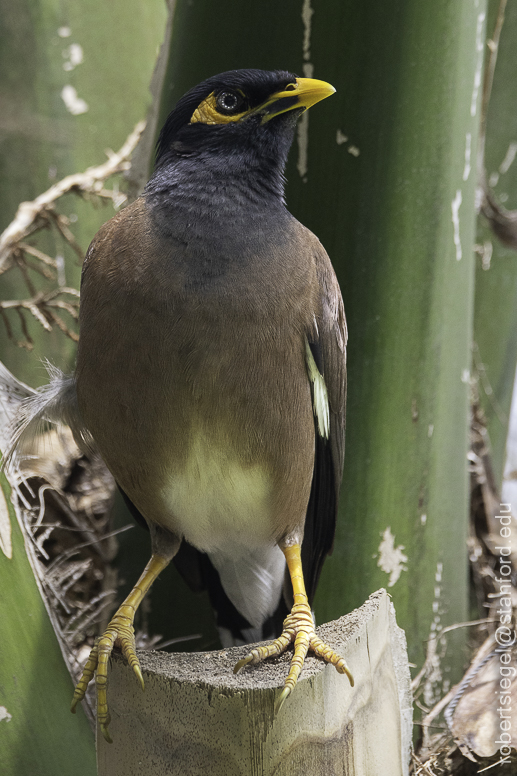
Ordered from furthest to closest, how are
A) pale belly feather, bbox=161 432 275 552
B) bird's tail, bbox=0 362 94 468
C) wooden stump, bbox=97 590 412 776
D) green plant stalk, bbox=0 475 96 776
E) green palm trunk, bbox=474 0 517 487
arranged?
green palm trunk, bbox=474 0 517 487 < bird's tail, bbox=0 362 94 468 < pale belly feather, bbox=161 432 275 552 < green plant stalk, bbox=0 475 96 776 < wooden stump, bbox=97 590 412 776

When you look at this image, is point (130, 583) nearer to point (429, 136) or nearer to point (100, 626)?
point (100, 626)

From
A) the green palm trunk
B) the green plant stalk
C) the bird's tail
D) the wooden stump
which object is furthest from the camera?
the green palm trunk

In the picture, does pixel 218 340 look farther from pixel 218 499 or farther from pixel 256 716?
pixel 256 716

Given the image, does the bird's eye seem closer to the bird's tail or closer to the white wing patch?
the white wing patch

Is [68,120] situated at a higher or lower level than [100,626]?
higher

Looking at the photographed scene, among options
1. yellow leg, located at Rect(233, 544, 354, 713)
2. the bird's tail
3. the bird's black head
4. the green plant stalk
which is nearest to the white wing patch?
yellow leg, located at Rect(233, 544, 354, 713)

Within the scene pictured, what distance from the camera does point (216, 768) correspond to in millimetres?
1310

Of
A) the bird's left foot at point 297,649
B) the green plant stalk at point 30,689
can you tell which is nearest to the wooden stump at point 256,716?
the bird's left foot at point 297,649

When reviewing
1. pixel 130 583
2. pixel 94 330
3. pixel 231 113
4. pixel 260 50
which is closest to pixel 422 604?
pixel 130 583

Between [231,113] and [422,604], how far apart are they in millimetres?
1491

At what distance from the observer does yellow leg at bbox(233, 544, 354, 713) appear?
138cm

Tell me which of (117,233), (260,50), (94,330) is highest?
(260,50)

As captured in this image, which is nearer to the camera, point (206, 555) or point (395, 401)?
point (395, 401)

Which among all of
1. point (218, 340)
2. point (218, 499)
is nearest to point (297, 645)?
point (218, 499)
